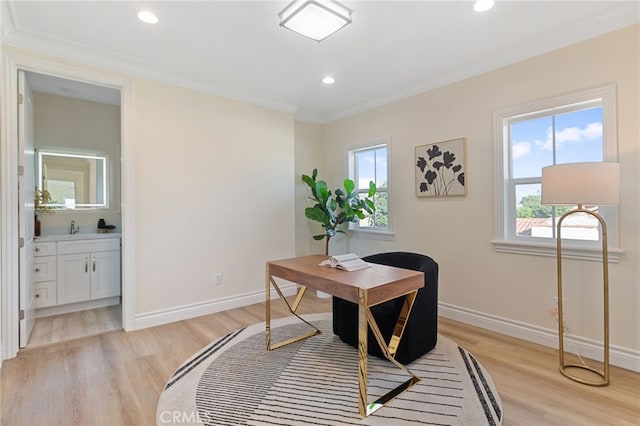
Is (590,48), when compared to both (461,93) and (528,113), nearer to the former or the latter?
(528,113)

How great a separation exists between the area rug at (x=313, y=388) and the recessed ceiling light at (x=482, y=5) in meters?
2.63

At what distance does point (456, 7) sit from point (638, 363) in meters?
2.91

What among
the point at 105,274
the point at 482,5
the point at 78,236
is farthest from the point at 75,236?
the point at 482,5

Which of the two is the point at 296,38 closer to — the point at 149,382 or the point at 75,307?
the point at 149,382

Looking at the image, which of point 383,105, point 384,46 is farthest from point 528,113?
point 383,105

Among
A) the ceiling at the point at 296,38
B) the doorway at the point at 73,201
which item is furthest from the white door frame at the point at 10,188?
the doorway at the point at 73,201

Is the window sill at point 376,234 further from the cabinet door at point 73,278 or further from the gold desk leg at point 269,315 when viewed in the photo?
the cabinet door at point 73,278

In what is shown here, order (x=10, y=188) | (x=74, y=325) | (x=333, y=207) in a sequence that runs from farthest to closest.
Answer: (x=333, y=207) → (x=74, y=325) → (x=10, y=188)

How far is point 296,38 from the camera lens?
263cm

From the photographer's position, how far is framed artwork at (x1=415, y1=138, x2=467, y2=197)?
3.27m

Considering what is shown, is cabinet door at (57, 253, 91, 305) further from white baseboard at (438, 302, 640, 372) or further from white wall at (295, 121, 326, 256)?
white baseboard at (438, 302, 640, 372)

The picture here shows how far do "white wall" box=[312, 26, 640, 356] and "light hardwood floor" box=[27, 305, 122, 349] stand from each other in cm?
319

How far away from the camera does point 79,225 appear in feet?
13.3

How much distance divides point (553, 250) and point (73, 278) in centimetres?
504
